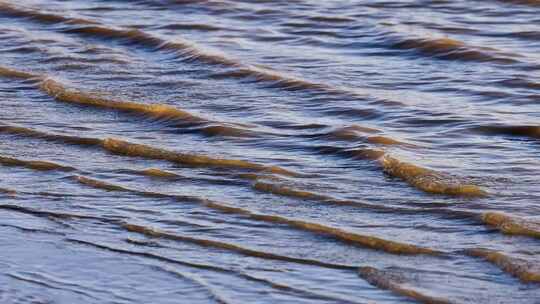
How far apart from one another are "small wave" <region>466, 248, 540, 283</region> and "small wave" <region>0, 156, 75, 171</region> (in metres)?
2.10

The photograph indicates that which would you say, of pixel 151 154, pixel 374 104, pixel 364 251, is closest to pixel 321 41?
pixel 374 104

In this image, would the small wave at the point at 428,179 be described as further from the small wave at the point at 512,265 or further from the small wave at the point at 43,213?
the small wave at the point at 43,213

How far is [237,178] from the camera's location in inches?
227

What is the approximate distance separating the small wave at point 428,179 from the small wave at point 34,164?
1.43 metres

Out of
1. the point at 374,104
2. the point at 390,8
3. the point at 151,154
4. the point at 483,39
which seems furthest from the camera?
the point at 390,8

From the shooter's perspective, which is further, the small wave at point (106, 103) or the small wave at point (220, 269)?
the small wave at point (106, 103)

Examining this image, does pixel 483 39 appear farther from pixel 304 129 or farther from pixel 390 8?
pixel 304 129

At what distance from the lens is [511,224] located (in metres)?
4.93

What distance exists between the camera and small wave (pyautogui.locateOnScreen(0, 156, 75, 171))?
5965 millimetres

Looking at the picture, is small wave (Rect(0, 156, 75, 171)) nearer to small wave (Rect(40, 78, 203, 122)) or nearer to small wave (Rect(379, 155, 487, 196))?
small wave (Rect(40, 78, 203, 122))

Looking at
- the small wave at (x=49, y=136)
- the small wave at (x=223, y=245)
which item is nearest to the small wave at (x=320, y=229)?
the small wave at (x=223, y=245)


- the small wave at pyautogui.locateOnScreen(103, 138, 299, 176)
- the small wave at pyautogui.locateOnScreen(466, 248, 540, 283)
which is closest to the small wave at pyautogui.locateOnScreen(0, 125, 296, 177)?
the small wave at pyautogui.locateOnScreen(103, 138, 299, 176)

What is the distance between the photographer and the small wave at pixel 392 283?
Answer: 13.9 ft

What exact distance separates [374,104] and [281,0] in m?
3.02
